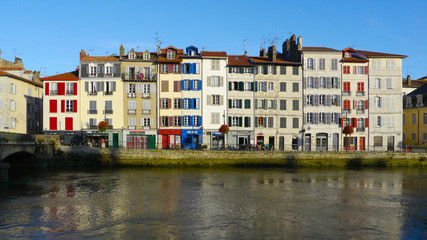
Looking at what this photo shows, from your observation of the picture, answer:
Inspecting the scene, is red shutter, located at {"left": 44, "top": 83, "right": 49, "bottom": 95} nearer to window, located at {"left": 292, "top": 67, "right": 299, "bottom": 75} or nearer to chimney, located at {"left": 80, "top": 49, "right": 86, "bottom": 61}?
chimney, located at {"left": 80, "top": 49, "right": 86, "bottom": 61}

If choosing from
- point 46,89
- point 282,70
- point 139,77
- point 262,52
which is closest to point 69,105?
point 46,89

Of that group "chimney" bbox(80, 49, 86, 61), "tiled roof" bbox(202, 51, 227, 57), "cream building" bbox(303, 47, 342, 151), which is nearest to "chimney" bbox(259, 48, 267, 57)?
"cream building" bbox(303, 47, 342, 151)

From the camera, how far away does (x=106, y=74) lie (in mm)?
55906

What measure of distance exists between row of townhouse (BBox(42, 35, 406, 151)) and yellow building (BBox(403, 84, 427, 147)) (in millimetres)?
5166

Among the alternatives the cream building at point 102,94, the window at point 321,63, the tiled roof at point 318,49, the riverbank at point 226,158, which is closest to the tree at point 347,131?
the riverbank at point 226,158

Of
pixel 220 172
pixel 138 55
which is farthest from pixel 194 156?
pixel 138 55

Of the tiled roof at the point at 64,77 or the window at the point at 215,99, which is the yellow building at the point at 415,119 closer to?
the window at the point at 215,99

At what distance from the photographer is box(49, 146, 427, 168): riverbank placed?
4375cm

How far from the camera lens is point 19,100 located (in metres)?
55.7

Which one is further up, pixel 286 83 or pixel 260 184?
pixel 286 83

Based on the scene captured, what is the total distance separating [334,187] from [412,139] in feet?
125

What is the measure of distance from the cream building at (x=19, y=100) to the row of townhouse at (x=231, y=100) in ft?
13.1

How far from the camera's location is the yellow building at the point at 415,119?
60.4 metres

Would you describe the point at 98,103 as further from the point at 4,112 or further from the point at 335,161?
the point at 335,161
